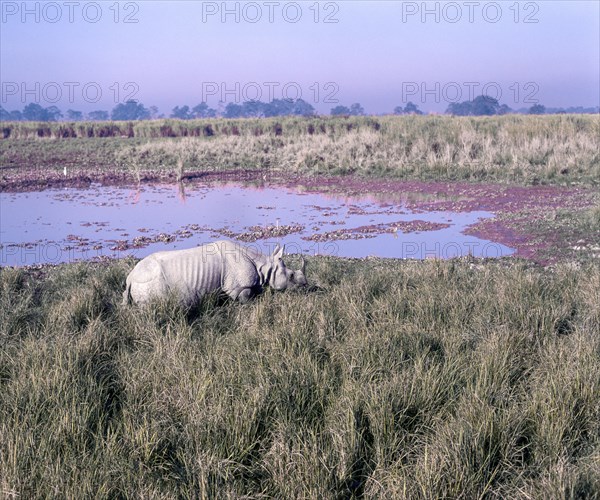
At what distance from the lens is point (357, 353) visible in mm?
6078

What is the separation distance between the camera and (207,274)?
8.27m

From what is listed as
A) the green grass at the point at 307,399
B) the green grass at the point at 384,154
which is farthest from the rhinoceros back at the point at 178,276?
the green grass at the point at 384,154

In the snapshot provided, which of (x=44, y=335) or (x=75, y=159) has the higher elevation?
(x=75, y=159)

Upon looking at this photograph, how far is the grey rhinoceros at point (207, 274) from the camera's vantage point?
8.09 meters

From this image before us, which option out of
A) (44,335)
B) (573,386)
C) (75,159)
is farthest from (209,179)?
(573,386)

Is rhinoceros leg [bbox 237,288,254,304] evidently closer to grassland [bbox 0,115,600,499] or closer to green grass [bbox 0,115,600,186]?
grassland [bbox 0,115,600,499]

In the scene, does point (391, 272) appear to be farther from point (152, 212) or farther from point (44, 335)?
point (152, 212)

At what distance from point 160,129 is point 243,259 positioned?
126 ft

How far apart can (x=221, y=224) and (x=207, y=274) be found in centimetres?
715

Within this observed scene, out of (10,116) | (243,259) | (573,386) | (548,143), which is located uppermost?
(10,116)

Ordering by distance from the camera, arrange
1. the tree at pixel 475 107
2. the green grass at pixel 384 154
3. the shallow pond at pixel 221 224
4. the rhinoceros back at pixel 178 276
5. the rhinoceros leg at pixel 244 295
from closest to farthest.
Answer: the rhinoceros back at pixel 178 276 < the rhinoceros leg at pixel 244 295 < the shallow pond at pixel 221 224 < the green grass at pixel 384 154 < the tree at pixel 475 107

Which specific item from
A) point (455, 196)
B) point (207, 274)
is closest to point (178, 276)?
point (207, 274)

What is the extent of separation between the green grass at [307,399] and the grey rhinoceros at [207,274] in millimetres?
421

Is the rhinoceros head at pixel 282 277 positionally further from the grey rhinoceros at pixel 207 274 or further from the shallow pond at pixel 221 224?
the shallow pond at pixel 221 224
